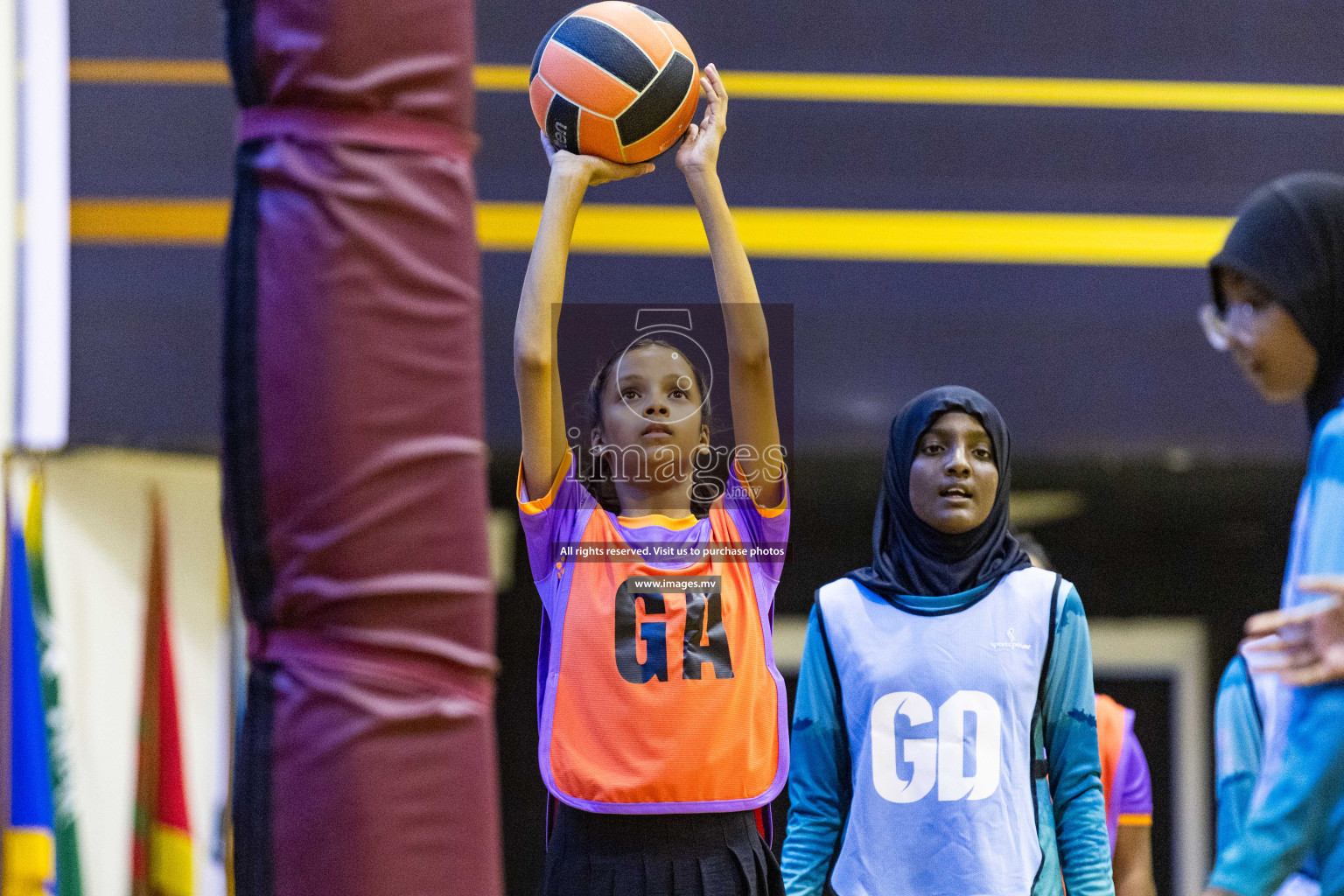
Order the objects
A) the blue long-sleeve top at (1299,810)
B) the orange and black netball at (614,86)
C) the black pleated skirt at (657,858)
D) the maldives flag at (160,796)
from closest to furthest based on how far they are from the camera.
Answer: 1. the blue long-sleeve top at (1299,810)
2. the black pleated skirt at (657,858)
3. the orange and black netball at (614,86)
4. the maldives flag at (160,796)

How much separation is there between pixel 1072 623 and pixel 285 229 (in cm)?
203

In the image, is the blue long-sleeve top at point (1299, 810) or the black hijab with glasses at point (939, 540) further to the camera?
the black hijab with glasses at point (939, 540)

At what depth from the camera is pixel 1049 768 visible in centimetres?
303

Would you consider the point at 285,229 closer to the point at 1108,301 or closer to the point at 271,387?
the point at 271,387

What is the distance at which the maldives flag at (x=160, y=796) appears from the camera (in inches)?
238

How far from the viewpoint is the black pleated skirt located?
2.86 meters

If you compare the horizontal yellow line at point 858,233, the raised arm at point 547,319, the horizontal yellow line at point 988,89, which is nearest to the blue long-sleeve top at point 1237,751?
the raised arm at point 547,319

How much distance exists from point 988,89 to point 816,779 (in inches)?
150

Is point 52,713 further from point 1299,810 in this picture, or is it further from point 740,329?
point 1299,810

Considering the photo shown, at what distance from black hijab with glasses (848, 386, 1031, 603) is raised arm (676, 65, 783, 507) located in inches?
12.0

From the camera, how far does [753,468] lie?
3141 mm

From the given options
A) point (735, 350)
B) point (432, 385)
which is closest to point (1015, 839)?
point (735, 350)

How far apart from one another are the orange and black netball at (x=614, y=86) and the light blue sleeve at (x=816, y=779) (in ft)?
4.01

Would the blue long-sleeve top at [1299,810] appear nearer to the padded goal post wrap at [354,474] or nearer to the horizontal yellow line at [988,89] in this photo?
the padded goal post wrap at [354,474]
